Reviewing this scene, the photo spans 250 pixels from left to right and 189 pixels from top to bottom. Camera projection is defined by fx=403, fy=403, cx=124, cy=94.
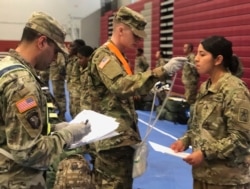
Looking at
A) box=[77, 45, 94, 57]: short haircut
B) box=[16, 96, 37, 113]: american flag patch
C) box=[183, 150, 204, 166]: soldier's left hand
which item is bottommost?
box=[183, 150, 204, 166]: soldier's left hand

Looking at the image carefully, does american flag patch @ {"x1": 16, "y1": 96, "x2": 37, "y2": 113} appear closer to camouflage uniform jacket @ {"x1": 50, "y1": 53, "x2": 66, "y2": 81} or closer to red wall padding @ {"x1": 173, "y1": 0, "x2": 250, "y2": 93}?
camouflage uniform jacket @ {"x1": 50, "y1": 53, "x2": 66, "y2": 81}

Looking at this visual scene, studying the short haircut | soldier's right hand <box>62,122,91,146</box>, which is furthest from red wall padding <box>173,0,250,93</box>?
soldier's right hand <box>62,122,91,146</box>

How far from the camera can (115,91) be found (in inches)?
99.7

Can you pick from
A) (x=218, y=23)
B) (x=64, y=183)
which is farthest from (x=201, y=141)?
(x=218, y=23)

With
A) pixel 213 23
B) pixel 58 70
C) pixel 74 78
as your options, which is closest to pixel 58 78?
pixel 58 70

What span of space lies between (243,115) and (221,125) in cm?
16

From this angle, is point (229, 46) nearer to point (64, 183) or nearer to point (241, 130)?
point (241, 130)

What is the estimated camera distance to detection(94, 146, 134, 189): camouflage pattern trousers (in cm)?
273

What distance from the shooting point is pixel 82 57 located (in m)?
5.84

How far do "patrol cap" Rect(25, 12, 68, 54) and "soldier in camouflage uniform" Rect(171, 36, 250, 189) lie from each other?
1.00 metres

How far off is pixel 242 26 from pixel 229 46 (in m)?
5.72

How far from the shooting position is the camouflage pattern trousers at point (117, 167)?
2.73 m

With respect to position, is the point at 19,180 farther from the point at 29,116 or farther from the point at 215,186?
the point at 215,186

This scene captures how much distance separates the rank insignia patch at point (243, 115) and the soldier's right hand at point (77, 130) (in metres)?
0.89
